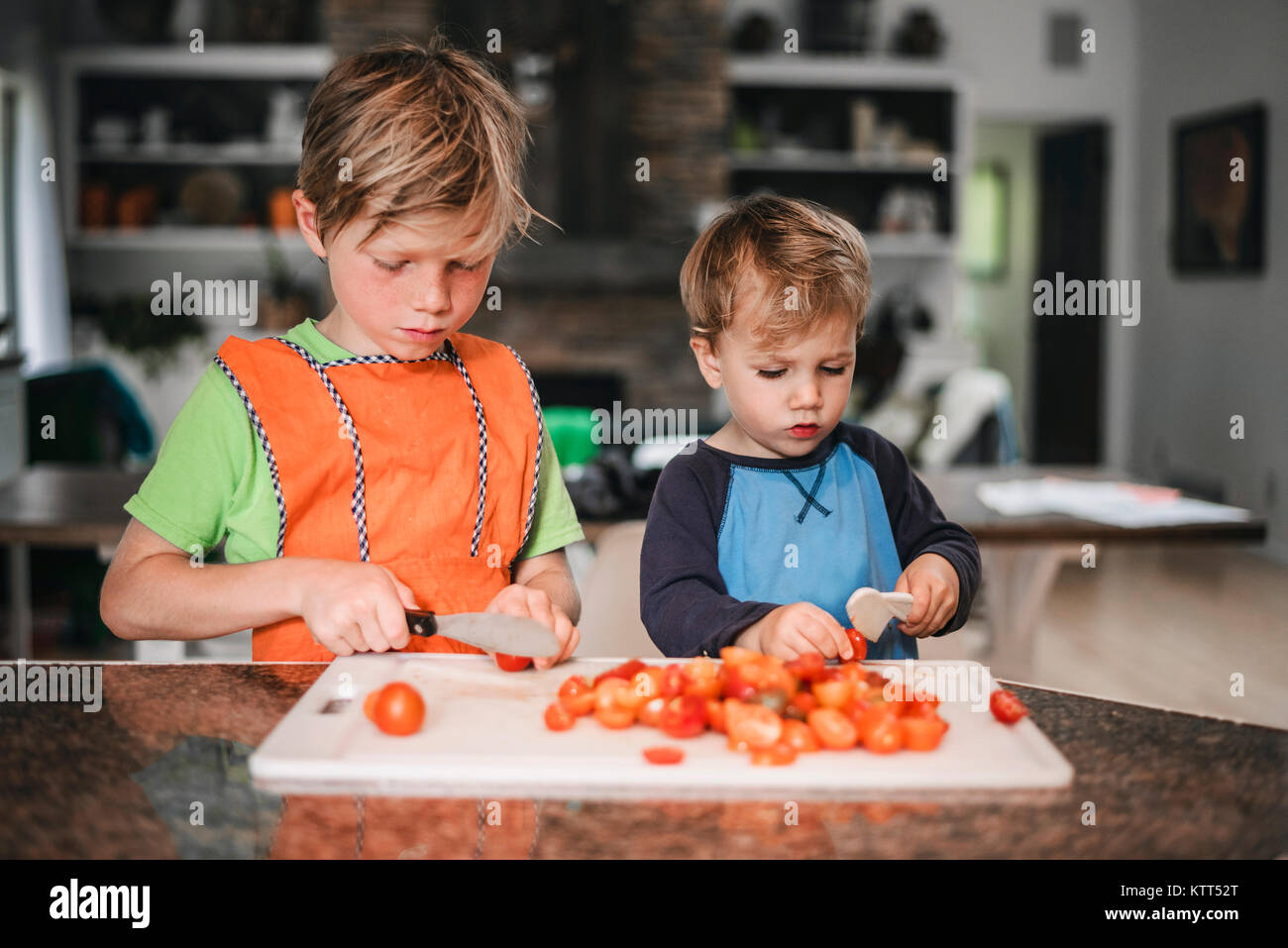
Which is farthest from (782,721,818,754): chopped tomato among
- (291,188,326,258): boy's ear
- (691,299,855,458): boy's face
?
(291,188,326,258): boy's ear

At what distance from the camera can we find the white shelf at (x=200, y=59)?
A: 611 cm

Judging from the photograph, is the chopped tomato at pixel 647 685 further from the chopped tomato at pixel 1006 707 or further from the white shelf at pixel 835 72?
the white shelf at pixel 835 72

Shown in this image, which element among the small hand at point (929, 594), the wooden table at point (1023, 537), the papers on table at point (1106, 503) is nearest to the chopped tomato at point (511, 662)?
the small hand at point (929, 594)

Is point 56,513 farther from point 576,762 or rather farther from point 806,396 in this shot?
point 576,762

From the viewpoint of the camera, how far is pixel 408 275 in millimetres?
975

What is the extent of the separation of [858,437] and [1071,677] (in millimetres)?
2784

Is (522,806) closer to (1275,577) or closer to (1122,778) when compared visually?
(1122,778)

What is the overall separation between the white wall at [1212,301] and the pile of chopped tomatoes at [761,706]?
5622 mm

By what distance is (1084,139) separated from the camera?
7559 millimetres

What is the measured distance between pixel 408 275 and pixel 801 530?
1.60 ft

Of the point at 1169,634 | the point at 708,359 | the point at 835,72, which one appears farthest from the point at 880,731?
the point at 835,72

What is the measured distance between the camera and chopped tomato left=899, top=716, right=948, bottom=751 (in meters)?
0.78

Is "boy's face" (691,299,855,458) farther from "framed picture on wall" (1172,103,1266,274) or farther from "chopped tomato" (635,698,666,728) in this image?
"framed picture on wall" (1172,103,1266,274)

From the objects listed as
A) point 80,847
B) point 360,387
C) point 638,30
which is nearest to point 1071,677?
point 360,387
